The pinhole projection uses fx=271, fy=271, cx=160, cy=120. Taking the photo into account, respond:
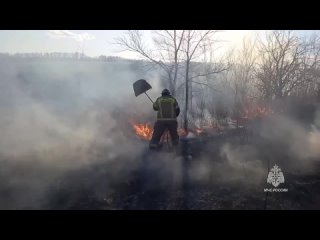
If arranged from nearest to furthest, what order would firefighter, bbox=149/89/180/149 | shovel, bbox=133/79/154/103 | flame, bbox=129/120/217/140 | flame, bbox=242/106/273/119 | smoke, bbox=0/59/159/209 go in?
smoke, bbox=0/59/159/209
firefighter, bbox=149/89/180/149
shovel, bbox=133/79/154/103
flame, bbox=129/120/217/140
flame, bbox=242/106/273/119

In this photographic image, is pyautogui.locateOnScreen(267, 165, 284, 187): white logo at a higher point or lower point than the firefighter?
lower

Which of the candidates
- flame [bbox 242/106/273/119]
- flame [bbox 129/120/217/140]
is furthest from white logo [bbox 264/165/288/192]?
flame [bbox 242/106/273/119]

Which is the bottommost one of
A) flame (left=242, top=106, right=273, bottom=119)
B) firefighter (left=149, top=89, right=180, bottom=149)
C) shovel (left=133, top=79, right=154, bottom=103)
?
flame (left=242, top=106, right=273, bottom=119)

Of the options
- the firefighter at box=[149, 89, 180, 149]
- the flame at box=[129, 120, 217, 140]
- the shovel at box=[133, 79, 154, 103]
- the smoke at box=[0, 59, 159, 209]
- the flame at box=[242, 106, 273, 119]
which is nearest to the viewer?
the smoke at box=[0, 59, 159, 209]

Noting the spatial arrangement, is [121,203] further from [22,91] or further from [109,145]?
[22,91]

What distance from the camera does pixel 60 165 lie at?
31.1 feet

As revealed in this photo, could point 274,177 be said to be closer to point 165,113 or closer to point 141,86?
point 165,113

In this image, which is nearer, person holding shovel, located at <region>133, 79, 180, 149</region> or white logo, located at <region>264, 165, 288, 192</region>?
white logo, located at <region>264, 165, 288, 192</region>

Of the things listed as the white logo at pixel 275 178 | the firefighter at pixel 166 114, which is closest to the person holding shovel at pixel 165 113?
the firefighter at pixel 166 114

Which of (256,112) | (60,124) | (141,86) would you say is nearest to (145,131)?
(141,86)

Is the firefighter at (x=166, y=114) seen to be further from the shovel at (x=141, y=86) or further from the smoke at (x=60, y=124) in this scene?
the smoke at (x=60, y=124)

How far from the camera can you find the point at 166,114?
9.69 m

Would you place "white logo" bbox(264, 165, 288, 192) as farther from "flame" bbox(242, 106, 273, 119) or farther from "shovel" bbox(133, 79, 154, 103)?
"flame" bbox(242, 106, 273, 119)

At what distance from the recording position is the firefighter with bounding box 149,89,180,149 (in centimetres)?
948
